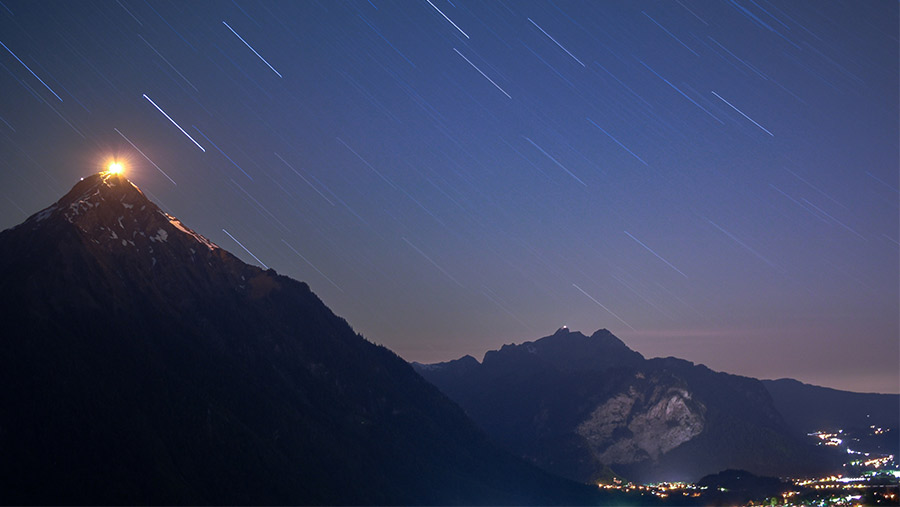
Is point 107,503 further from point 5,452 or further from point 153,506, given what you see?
point 5,452

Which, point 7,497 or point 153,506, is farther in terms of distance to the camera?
point 153,506

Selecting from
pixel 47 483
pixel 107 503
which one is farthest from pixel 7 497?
pixel 107 503

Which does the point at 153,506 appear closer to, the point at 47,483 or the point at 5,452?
the point at 47,483

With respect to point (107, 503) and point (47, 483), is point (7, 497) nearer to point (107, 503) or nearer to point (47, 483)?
point (47, 483)

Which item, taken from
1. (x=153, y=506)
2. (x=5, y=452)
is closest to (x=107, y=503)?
(x=153, y=506)

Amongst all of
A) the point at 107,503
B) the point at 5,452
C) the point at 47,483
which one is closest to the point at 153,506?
the point at 107,503

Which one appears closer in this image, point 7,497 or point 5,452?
point 7,497

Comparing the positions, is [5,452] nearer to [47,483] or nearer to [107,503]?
[47,483]
